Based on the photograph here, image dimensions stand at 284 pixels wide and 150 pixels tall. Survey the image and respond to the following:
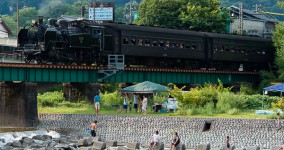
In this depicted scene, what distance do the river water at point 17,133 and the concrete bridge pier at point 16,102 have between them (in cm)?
134

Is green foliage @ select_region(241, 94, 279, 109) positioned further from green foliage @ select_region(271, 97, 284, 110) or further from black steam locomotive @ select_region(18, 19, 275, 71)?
black steam locomotive @ select_region(18, 19, 275, 71)

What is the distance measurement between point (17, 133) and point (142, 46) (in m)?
18.2

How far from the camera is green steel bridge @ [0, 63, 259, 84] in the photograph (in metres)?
52.1

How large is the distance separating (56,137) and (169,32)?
892 inches

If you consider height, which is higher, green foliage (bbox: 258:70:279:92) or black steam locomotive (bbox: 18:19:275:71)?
black steam locomotive (bbox: 18:19:275:71)

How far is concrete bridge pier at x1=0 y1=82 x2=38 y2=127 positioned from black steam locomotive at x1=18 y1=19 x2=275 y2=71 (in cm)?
400

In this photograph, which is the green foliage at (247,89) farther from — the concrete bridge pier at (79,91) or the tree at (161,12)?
the tree at (161,12)

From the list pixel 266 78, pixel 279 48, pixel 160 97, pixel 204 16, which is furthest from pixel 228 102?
pixel 204 16

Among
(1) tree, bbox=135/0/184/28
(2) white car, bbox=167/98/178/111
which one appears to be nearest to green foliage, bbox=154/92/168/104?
(2) white car, bbox=167/98/178/111

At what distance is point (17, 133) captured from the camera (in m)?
47.2

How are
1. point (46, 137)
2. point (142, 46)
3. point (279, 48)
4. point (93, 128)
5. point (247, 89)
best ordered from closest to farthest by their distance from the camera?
1. point (93, 128)
2. point (46, 137)
3. point (142, 46)
4. point (247, 89)
5. point (279, 48)

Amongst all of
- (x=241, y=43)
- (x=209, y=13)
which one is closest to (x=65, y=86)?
(x=241, y=43)

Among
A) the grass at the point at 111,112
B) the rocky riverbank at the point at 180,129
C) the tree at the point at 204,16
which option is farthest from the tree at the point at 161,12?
the rocky riverbank at the point at 180,129

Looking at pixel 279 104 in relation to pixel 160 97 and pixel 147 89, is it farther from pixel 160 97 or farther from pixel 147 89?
pixel 160 97
